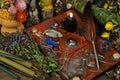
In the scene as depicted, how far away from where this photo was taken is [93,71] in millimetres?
1478

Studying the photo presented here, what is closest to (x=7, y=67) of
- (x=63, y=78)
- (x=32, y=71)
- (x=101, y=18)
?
(x=32, y=71)

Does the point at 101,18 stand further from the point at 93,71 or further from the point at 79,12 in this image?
the point at 93,71

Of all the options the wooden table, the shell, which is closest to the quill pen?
the wooden table

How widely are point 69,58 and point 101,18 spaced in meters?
0.28

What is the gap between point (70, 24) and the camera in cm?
158

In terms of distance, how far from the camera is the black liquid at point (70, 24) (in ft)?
5.16

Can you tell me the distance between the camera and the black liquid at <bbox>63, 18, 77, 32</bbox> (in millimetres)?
1573

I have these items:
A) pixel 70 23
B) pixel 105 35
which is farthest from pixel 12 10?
pixel 105 35

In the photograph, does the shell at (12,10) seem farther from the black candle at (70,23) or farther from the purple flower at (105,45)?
the purple flower at (105,45)

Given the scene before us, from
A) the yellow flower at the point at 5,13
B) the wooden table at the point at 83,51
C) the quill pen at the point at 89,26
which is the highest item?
the yellow flower at the point at 5,13

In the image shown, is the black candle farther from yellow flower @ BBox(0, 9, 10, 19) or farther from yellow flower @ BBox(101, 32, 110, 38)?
yellow flower @ BBox(0, 9, 10, 19)

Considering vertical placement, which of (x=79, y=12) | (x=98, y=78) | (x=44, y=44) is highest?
(x=79, y=12)

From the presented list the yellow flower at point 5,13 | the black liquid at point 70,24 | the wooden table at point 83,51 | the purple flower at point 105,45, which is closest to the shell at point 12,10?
the yellow flower at point 5,13

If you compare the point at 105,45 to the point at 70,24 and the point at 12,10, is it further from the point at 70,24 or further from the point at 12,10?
the point at 12,10
